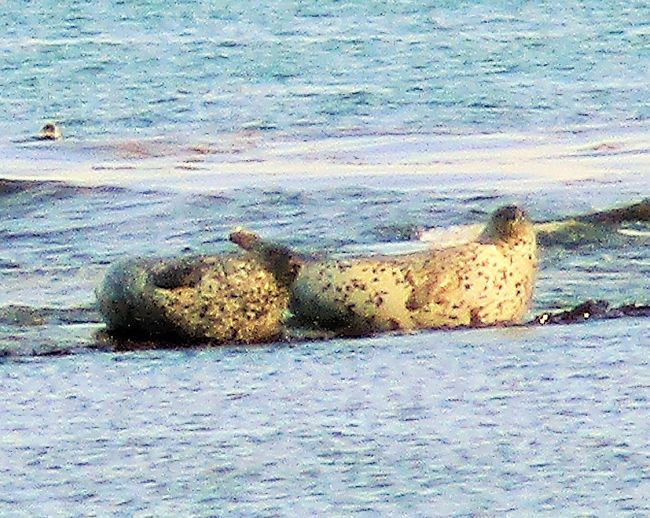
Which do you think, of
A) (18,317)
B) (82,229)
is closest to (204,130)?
(82,229)

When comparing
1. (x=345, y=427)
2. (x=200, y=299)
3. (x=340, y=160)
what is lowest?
(x=340, y=160)

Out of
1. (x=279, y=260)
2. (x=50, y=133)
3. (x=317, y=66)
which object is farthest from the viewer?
(x=317, y=66)

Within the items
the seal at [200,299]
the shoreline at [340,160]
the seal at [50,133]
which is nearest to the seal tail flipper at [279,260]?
the seal at [200,299]

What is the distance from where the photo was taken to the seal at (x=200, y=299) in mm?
8906

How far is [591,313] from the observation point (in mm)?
9172

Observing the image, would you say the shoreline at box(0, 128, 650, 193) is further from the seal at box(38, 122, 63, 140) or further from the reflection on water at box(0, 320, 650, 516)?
the reflection on water at box(0, 320, 650, 516)

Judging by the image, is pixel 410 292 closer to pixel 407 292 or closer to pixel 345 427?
pixel 407 292

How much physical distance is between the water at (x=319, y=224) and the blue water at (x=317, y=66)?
0.16ft

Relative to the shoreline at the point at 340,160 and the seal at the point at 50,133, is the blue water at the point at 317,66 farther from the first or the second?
the shoreline at the point at 340,160

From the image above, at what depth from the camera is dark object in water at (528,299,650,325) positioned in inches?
357

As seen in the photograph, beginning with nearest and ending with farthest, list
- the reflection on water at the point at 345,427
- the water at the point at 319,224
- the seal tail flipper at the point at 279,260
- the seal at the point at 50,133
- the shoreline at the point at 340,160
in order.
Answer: the reflection on water at the point at 345,427 → the water at the point at 319,224 → the seal tail flipper at the point at 279,260 → the shoreline at the point at 340,160 → the seal at the point at 50,133

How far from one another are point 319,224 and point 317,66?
286 inches

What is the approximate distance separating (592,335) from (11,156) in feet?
25.6

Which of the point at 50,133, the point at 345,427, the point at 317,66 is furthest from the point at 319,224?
the point at 317,66
